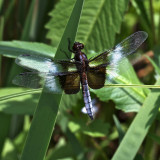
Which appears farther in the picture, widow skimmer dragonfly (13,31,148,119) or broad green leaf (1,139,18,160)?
broad green leaf (1,139,18,160)

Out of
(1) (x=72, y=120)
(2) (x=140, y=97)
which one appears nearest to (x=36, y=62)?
(2) (x=140, y=97)

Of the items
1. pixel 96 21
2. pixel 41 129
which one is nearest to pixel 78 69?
pixel 96 21

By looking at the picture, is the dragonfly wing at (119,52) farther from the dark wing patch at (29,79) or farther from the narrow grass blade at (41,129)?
the narrow grass blade at (41,129)

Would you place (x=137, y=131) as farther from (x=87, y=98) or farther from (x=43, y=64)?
(x=43, y=64)

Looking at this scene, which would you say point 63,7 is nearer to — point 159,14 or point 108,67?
point 108,67

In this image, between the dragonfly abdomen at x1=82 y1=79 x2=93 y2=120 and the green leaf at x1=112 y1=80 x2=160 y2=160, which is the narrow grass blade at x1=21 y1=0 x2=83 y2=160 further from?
the dragonfly abdomen at x1=82 y1=79 x2=93 y2=120

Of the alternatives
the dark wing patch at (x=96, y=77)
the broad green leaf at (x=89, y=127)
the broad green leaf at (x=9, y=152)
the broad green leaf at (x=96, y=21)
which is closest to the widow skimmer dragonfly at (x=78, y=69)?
the dark wing patch at (x=96, y=77)

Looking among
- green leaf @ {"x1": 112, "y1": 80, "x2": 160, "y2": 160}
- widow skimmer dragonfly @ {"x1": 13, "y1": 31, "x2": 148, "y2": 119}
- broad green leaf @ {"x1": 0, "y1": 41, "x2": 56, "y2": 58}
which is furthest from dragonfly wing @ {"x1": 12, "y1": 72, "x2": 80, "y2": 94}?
green leaf @ {"x1": 112, "y1": 80, "x2": 160, "y2": 160}
